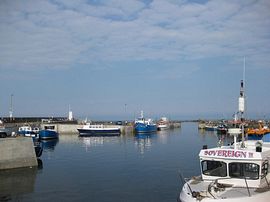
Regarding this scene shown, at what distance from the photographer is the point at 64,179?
3338cm

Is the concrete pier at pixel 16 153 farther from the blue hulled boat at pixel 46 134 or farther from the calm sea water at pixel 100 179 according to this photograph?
the blue hulled boat at pixel 46 134

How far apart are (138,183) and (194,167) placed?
421 inches

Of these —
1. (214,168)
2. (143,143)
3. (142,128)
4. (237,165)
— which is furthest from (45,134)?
(237,165)

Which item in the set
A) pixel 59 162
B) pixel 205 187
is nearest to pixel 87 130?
pixel 59 162

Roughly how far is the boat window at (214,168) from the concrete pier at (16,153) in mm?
22962

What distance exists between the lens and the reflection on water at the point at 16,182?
92.3 ft

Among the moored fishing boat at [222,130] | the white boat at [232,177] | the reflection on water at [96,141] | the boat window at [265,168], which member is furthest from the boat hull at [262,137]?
the reflection on water at [96,141]

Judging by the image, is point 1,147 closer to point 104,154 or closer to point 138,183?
point 138,183

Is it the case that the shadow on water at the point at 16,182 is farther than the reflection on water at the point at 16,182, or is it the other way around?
the reflection on water at the point at 16,182

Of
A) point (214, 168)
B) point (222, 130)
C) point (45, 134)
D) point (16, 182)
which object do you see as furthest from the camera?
point (222, 130)

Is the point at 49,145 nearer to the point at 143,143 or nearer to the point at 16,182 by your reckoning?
the point at 143,143

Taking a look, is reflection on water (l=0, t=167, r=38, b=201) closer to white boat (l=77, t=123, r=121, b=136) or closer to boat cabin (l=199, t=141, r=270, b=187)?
boat cabin (l=199, t=141, r=270, b=187)

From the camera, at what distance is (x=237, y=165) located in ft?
56.4

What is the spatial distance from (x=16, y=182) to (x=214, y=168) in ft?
65.6
